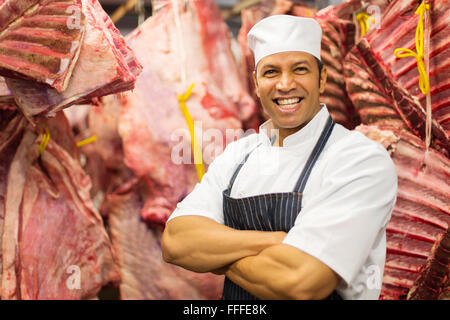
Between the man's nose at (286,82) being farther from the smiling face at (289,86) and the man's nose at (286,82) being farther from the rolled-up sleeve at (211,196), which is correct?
the rolled-up sleeve at (211,196)

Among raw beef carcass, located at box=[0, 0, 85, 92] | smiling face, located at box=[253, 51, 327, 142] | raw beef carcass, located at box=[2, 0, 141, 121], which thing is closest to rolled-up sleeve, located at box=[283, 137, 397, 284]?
smiling face, located at box=[253, 51, 327, 142]

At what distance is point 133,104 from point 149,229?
0.52m

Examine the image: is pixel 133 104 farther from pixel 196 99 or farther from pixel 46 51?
pixel 46 51

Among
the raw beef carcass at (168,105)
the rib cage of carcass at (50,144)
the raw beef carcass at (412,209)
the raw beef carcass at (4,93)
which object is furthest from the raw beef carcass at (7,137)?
the raw beef carcass at (412,209)

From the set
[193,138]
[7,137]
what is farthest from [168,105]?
[7,137]

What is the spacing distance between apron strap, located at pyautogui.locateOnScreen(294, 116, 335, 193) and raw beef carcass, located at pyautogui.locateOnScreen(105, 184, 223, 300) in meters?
0.91

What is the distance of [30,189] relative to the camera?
5.42ft

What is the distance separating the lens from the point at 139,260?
1.89 meters

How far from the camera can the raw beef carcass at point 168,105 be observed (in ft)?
5.75

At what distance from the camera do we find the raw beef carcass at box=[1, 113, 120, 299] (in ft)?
5.22

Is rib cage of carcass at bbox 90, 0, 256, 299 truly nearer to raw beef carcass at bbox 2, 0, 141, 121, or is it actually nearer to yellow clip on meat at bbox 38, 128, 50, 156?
yellow clip on meat at bbox 38, 128, 50, 156

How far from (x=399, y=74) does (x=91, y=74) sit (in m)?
0.95

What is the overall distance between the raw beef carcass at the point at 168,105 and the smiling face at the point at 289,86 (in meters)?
0.67

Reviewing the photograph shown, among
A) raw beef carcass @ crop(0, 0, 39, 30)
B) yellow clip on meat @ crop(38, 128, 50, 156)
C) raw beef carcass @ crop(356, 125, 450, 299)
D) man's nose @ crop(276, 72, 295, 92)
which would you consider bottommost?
raw beef carcass @ crop(356, 125, 450, 299)
